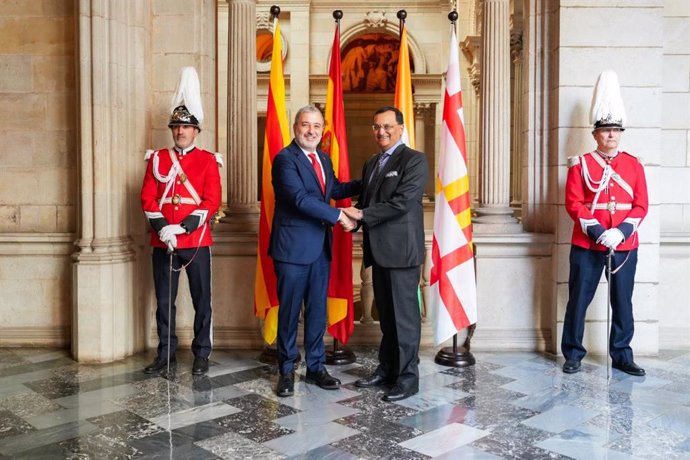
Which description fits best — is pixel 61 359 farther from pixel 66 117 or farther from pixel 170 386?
pixel 66 117

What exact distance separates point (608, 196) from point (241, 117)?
2952 mm

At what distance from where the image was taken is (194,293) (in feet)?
15.9

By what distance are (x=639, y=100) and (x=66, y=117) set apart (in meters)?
4.55

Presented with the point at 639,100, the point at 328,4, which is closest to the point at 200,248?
the point at 639,100

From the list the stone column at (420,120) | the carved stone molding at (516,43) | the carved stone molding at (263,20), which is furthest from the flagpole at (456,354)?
the stone column at (420,120)

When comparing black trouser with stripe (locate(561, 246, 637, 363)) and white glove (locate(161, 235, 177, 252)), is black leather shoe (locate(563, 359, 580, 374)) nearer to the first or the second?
black trouser with stripe (locate(561, 246, 637, 363))

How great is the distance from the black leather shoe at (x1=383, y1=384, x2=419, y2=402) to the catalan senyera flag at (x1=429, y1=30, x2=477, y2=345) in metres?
0.70

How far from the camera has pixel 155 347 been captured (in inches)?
218

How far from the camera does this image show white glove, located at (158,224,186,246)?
15.1ft

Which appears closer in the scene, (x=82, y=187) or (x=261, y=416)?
(x=261, y=416)

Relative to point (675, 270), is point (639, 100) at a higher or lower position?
higher

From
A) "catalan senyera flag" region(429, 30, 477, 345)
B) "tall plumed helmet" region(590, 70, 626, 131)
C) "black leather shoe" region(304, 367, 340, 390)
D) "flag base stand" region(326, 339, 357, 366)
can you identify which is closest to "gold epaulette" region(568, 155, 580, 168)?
"tall plumed helmet" region(590, 70, 626, 131)

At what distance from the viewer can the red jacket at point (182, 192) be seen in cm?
472

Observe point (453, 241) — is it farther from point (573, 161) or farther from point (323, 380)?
point (323, 380)
